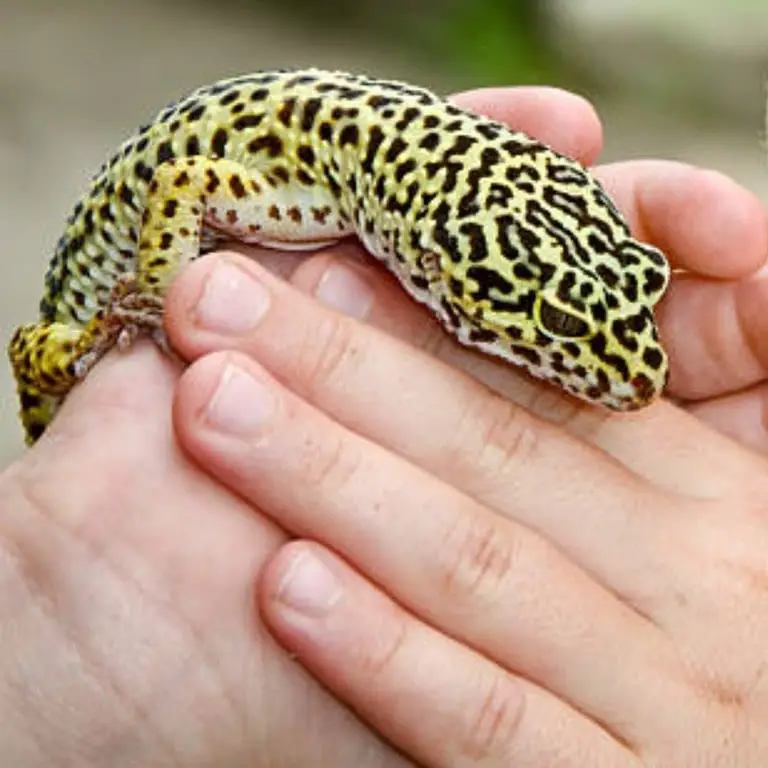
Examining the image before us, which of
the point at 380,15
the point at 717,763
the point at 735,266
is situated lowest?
Result: the point at 380,15

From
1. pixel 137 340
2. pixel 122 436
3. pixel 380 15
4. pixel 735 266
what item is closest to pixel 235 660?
pixel 122 436

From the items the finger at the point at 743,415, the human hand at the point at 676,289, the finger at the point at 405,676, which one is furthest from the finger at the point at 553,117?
the finger at the point at 405,676

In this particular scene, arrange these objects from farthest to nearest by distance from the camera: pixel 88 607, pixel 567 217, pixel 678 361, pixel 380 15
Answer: pixel 380 15 → pixel 678 361 → pixel 567 217 → pixel 88 607

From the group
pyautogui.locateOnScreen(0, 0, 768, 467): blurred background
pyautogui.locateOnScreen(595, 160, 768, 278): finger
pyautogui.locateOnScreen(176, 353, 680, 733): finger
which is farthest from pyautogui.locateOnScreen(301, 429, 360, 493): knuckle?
pyautogui.locateOnScreen(0, 0, 768, 467): blurred background

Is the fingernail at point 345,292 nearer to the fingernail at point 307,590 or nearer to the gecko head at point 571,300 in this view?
the gecko head at point 571,300

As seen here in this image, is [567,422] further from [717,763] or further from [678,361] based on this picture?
[717,763]

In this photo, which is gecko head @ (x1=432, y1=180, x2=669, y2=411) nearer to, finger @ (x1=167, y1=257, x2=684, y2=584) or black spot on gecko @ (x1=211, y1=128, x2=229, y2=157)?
finger @ (x1=167, y1=257, x2=684, y2=584)

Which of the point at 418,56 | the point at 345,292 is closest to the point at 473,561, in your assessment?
the point at 345,292
